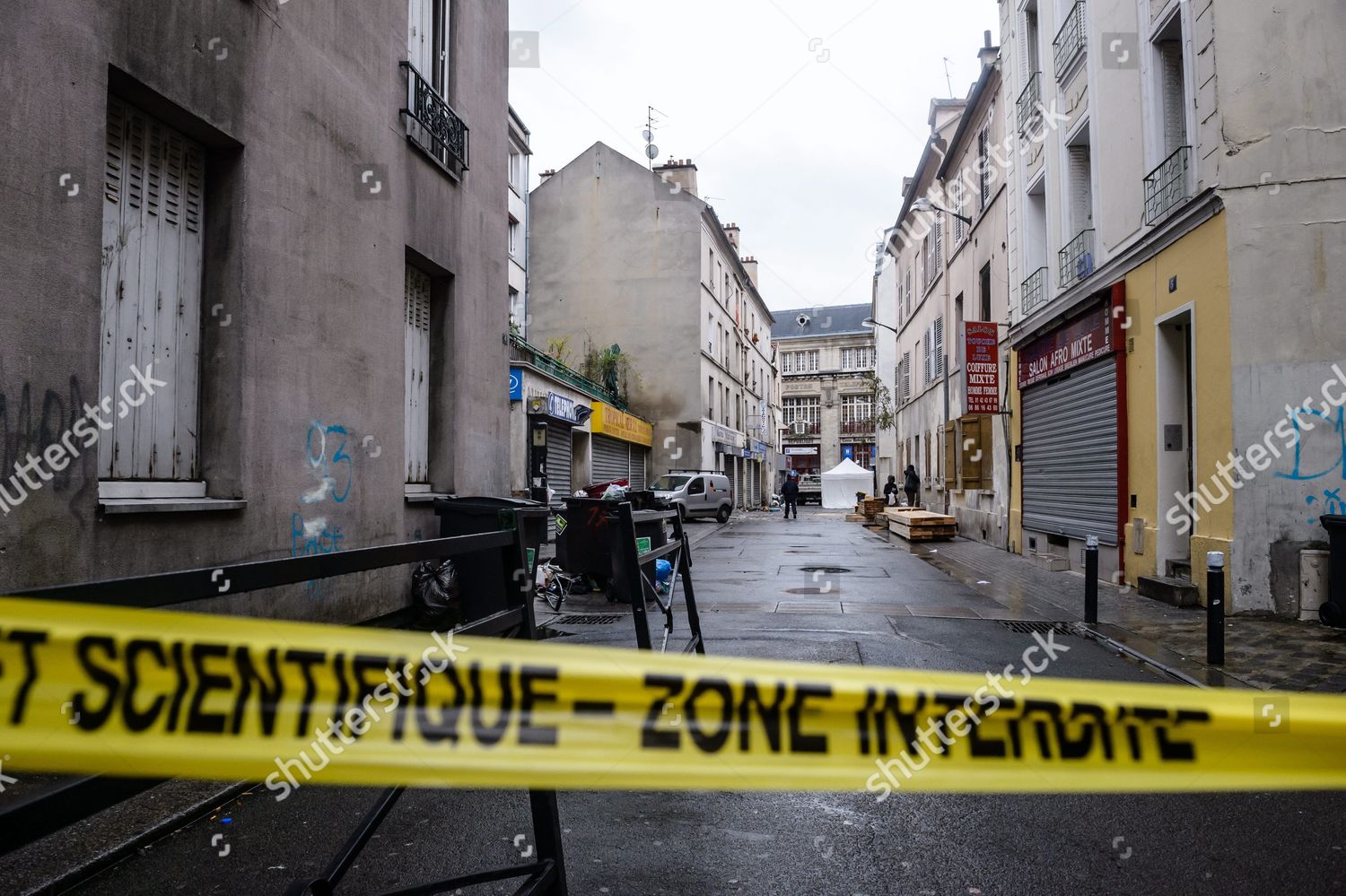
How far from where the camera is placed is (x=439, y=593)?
7852mm

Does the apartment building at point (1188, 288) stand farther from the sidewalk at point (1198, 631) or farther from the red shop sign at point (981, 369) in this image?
the red shop sign at point (981, 369)

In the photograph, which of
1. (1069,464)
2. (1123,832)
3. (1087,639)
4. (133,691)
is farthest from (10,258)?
(1069,464)

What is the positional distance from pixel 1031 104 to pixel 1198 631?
427 inches

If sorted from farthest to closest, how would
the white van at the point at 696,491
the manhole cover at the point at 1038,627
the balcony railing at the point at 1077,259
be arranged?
the white van at the point at 696,491, the balcony railing at the point at 1077,259, the manhole cover at the point at 1038,627

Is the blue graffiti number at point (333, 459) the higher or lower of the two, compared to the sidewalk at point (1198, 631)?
higher

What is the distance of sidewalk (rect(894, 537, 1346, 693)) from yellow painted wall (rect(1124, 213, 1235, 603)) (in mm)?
761

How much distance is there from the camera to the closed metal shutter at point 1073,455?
38.5 ft

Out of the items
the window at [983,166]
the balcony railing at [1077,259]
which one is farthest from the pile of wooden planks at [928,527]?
the balcony railing at [1077,259]

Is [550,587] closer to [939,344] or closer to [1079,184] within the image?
[1079,184]

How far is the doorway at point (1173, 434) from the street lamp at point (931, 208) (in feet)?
35.6

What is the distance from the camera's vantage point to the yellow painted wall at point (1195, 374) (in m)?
8.73

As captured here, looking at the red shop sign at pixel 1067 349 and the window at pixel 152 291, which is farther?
the red shop sign at pixel 1067 349

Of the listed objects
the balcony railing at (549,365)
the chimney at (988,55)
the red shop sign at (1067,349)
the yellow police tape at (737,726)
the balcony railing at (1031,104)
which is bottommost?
the yellow police tape at (737,726)

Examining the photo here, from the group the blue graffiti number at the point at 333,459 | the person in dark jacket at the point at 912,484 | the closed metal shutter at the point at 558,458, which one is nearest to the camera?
the blue graffiti number at the point at 333,459
